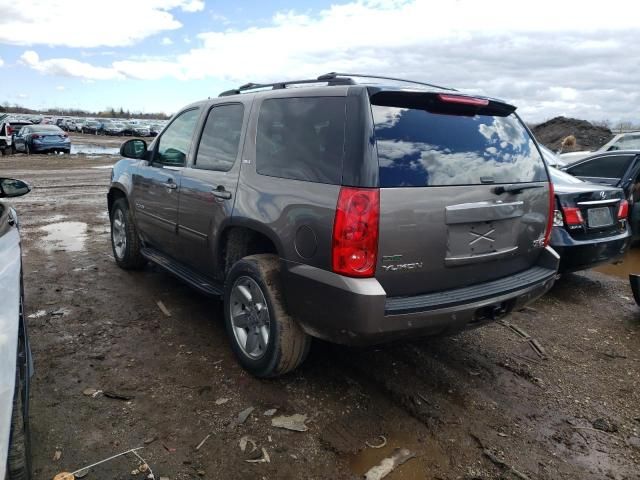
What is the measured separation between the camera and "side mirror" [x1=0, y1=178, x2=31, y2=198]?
288 centimetres

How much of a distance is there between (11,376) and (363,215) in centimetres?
174

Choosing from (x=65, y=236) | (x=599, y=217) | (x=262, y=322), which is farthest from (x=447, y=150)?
(x=65, y=236)

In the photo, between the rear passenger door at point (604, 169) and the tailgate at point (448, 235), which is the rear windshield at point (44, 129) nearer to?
the rear passenger door at point (604, 169)

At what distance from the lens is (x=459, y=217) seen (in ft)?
9.86

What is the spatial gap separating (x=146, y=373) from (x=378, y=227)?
2.05 meters

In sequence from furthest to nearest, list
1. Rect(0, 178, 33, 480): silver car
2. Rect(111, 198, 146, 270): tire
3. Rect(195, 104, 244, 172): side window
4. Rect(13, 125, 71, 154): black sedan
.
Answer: Rect(13, 125, 71, 154): black sedan < Rect(111, 198, 146, 270): tire < Rect(195, 104, 244, 172): side window < Rect(0, 178, 33, 480): silver car

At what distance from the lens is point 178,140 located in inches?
189

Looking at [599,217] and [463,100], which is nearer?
[463,100]

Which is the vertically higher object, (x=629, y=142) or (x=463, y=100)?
(x=463, y=100)

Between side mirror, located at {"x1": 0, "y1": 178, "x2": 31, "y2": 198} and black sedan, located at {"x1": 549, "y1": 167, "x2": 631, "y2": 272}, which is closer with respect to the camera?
side mirror, located at {"x1": 0, "y1": 178, "x2": 31, "y2": 198}

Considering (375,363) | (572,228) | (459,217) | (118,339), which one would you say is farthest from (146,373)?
(572,228)

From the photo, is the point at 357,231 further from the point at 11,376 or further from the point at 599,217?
the point at 599,217

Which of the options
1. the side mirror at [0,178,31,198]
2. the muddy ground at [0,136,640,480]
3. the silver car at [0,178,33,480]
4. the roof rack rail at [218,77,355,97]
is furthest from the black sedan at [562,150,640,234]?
the silver car at [0,178,33,480]

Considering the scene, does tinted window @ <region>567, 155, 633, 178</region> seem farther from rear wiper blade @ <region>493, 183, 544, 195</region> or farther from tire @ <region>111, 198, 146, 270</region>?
tire @ <region>111, 198, 146, 270</region>
